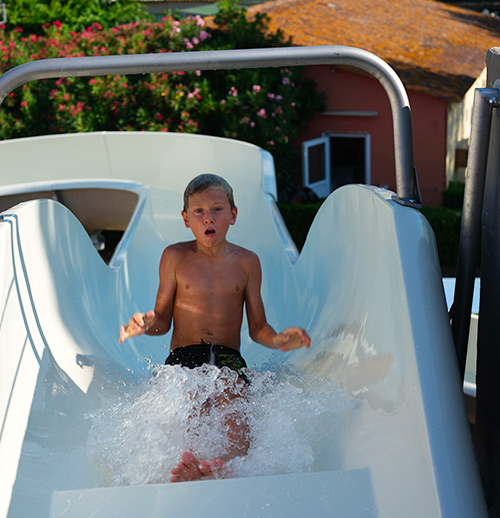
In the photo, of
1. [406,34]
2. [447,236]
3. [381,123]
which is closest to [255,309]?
[447,236]

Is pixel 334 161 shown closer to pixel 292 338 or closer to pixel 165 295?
pixel 165 295

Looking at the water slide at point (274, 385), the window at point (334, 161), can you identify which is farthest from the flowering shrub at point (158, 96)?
the water slide at point (274, 385)

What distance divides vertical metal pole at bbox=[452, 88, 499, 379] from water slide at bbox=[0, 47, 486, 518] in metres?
0.11

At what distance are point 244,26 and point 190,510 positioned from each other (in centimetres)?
778

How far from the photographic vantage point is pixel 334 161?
9625 millimetres

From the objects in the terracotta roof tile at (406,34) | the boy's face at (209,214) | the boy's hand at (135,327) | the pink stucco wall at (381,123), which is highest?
the boy's face at (209,214)

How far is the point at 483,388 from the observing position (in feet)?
5.21

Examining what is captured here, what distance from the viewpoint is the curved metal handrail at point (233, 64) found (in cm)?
183

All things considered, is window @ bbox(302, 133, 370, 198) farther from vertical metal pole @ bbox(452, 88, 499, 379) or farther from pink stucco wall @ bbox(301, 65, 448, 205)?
vertical metal pole @ bbox(452, 88, 499, 379)

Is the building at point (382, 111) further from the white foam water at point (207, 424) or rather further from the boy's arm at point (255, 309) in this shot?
the white foam water at point (207, 424)

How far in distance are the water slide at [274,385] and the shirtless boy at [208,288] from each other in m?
0.15

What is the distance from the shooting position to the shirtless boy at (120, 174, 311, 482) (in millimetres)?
2180

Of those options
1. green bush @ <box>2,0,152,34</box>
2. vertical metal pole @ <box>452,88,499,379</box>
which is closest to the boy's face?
vertical metal pole @ <box>452,88,499,379</box>

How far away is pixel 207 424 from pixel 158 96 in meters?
6.40
